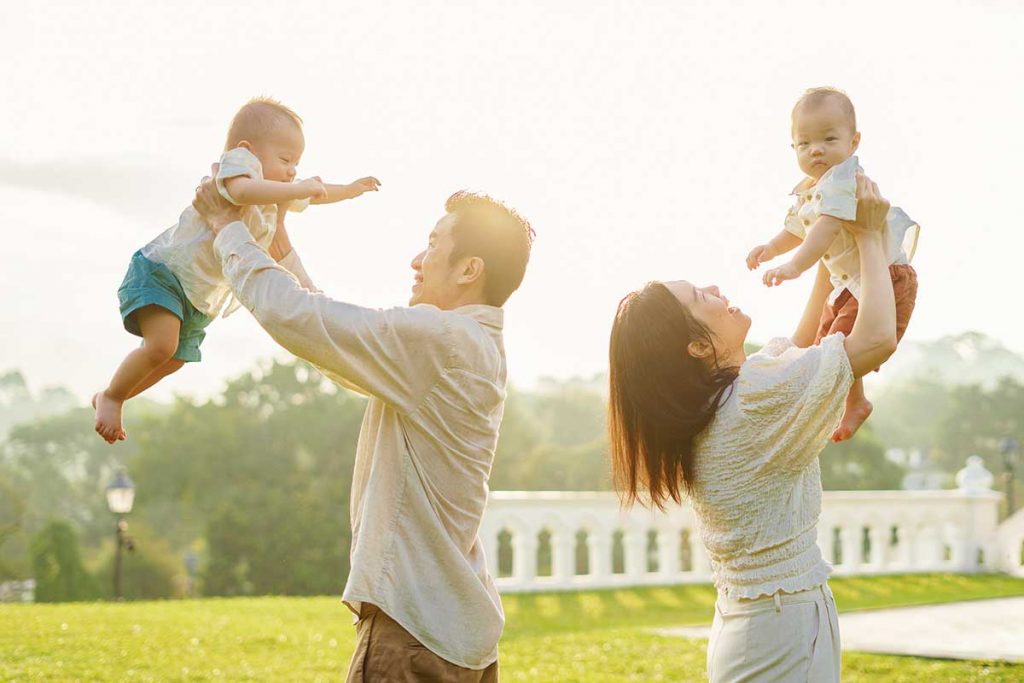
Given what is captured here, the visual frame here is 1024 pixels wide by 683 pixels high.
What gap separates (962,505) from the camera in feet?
45.8

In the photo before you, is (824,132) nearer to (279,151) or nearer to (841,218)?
(841,218)

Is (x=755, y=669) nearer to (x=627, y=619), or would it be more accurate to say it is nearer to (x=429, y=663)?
(x=429, y=663)

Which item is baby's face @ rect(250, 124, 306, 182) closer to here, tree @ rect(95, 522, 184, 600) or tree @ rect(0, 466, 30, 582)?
tree @ rect(95, 522, 184, 600)

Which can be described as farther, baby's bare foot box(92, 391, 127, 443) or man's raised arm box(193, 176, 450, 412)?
baby's bare foot box(92, 391, 127, 443)

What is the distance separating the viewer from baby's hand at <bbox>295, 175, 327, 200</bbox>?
2906mm

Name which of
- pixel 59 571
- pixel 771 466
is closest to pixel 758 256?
pixel 771 466

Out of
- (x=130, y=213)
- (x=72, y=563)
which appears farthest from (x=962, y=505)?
(x=130, y=213)

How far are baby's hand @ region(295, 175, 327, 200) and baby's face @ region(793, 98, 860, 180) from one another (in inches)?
53.5

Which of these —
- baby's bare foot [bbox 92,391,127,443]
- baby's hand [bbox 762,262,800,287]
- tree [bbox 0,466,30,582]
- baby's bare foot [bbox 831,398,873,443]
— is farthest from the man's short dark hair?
tree [bbox 0,466,30,582]

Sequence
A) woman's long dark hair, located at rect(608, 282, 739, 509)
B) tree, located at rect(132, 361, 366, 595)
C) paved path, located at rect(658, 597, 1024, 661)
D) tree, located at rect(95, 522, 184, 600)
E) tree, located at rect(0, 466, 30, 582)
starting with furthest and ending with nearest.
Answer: tree, located at rect(0, 466, 30, 582) → tree, located at rect(95, 522, 184, 600) → tree, located at rect(132, 361, 366, 595) → paved path, located at rect(658, 597, 1024, 661) → woman's long dark hair, located at rect(608, 282, 739, 509)

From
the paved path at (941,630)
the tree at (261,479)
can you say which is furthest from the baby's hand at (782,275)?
the tree at (261,479)

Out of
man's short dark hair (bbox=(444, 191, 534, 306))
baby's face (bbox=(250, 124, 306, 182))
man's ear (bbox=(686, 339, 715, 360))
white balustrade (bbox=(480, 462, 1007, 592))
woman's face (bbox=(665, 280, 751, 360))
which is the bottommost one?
white balustrade (bbox=(480, 462, 1007, 592))

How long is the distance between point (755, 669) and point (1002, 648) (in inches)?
225

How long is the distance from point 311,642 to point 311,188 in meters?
5.54
